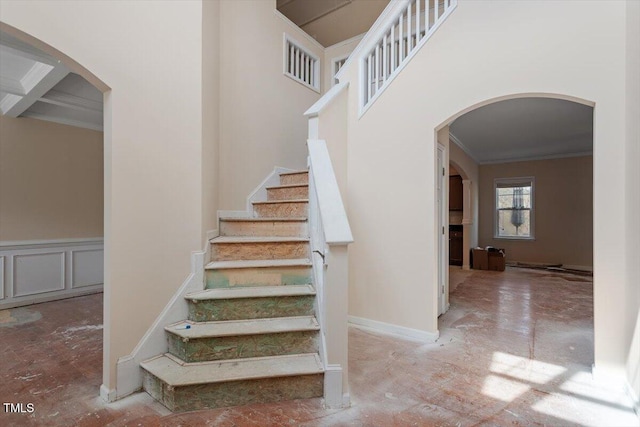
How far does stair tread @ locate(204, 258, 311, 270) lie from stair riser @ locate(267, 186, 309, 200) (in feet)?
3.00

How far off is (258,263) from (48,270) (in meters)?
3.76

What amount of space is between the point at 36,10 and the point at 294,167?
2.94 metres

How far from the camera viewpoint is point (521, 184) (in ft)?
25.2

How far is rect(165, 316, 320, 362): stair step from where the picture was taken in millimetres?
1990

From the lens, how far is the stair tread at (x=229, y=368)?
181 centimetres

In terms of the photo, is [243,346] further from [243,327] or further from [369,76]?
[369,76]

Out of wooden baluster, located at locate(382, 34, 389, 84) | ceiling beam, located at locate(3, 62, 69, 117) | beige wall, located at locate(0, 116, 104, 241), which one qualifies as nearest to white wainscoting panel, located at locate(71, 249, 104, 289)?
beige wall, located at locate(0, 116, 104, 241)

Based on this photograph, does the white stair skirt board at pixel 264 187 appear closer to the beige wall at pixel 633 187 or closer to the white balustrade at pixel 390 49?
the white balustrade at pixel 390 49

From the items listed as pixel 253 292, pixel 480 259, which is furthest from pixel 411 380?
pixel 480 259

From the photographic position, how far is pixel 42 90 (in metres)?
3.21

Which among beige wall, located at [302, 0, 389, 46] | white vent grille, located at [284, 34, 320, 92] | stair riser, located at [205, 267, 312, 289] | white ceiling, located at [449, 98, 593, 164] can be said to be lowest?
stair riser, located at [205, 267, 312, 289]

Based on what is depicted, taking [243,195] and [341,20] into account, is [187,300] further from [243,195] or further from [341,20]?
[341,20]

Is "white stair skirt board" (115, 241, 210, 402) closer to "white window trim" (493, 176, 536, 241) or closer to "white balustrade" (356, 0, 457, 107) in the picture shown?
"white balustrade" (356, 0, 457, 107)

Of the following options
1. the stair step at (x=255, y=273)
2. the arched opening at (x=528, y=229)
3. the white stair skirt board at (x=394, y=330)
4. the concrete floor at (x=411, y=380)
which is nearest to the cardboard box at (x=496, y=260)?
the arched opening at (x=528, y=229)
